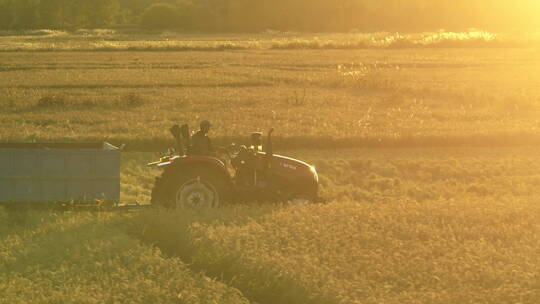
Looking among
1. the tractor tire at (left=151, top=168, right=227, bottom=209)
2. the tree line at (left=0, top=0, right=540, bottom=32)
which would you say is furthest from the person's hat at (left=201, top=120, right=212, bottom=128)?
the tree line at (left=0, top=0, right=540, bottom=32)

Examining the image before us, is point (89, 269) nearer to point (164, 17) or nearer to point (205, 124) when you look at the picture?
point (205, 124)

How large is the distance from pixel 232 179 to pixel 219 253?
2.65 m

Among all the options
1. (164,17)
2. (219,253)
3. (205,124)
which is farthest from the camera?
(164,17)

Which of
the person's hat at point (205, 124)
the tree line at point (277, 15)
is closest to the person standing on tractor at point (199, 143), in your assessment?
the person's hat at point (205, 124)

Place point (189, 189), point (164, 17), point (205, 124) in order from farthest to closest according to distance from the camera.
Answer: point (164, 17) → point (205, 124) → point (189, 189)

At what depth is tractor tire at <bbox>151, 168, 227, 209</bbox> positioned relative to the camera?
1203 centimetres

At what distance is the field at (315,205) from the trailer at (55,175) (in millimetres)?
308

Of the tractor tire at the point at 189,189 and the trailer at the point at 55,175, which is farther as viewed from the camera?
the trailer at the point at 55,175

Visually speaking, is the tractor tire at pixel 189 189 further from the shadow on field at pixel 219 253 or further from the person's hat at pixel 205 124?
the person's hat at pixel 205 124

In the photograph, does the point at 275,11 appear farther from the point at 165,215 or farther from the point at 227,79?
the point at 165,215

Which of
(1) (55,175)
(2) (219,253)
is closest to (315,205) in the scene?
(2) (219,253)

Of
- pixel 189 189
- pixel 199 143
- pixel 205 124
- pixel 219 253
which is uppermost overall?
pixel 205 124

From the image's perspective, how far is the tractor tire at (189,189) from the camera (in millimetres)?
12031

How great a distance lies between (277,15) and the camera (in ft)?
383
